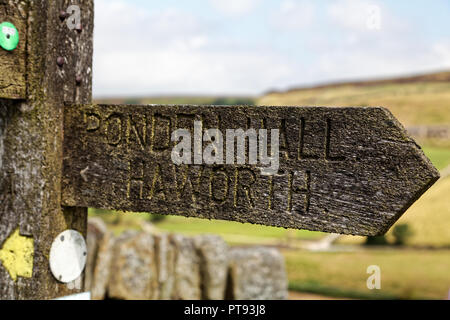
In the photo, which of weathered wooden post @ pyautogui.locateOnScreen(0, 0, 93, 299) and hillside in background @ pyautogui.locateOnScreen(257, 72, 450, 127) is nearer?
weathered wooden post @ pyautogui.locateOnScreen(0, 0, 93, 299)

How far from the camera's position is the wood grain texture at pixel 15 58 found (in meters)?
2.82

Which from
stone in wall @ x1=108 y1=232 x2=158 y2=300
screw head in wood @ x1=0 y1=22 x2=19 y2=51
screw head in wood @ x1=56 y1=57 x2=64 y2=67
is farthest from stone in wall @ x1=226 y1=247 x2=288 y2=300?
screw head in wood @ x1=0 y1=22 x2=19 y2=51

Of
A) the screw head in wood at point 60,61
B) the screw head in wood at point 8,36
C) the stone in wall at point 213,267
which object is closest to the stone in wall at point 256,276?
the stone in wall at point 213,267

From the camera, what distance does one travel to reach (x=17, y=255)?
2957 millimetres

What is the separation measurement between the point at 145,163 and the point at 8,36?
3.40ft

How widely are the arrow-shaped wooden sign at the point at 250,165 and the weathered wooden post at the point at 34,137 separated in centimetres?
10

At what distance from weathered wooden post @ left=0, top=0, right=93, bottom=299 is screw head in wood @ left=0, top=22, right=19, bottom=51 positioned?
0.08 feet

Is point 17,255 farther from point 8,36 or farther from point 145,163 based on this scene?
point 8,36

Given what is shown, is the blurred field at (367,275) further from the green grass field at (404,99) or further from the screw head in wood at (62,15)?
the green grass field at (404,99)

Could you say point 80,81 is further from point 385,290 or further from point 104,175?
point 385,290

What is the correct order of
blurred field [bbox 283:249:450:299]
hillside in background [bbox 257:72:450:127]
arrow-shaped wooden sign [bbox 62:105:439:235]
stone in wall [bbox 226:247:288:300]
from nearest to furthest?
arrow-shaped wooden sign [bbox 62:105:439:235]
stone in wall [bbox 226:247:288:300]
blurred field [bbox 283:249:450:299]
hillside in background [bbox 257:72:450:127]

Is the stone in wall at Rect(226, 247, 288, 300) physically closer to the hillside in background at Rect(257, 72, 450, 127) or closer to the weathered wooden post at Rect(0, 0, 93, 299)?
the weathered wooden post at Rect(0, 0, 93, 299)

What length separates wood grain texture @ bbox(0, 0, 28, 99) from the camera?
111 inches
